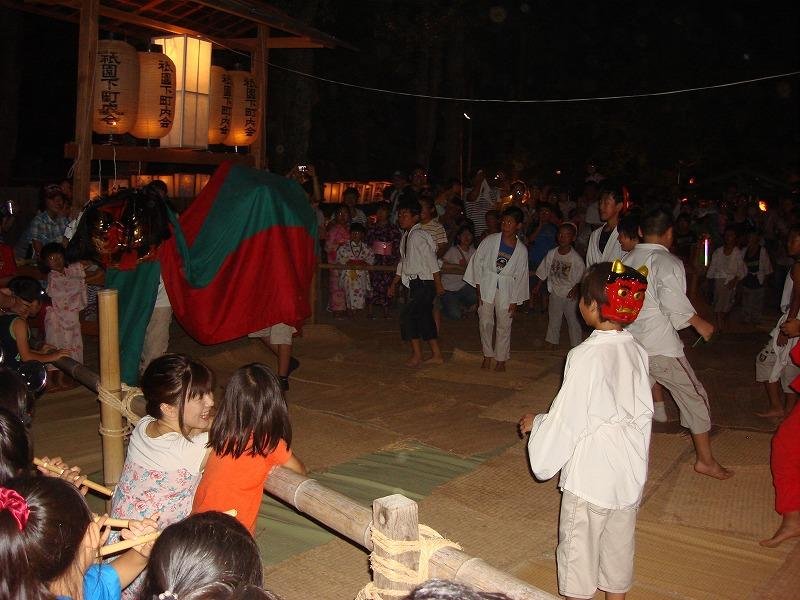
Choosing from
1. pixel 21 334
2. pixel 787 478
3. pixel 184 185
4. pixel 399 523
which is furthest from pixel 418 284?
pixel 184 185

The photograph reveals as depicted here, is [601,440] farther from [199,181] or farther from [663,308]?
[199,181]

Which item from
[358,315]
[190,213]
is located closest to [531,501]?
[190,213]

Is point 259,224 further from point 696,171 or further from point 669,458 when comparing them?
point 696,171

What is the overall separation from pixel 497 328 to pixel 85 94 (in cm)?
434

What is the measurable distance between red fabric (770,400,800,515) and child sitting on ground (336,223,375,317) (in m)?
7.04

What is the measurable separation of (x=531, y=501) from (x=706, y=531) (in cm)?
→ 99

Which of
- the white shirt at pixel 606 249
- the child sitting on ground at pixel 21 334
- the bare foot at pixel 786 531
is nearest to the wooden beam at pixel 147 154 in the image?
the child sitting on ground at pixel 21 334

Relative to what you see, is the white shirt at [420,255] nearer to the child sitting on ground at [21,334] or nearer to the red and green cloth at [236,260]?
the red and green cloth at [236,260]

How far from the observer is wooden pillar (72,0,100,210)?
6418 millimetres

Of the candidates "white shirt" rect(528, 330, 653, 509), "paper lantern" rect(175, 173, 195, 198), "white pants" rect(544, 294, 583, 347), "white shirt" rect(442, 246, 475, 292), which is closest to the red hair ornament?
"white shirt" rect(528, 330, 653, 509)

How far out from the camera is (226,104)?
27.0ft

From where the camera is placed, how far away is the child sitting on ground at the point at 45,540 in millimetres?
1693

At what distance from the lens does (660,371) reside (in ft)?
15.7

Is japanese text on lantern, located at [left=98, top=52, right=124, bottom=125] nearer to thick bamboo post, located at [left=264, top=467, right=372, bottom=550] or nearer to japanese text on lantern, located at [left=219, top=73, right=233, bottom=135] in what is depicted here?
japanese text on lantern, located at [left=219, top=73, right=233, bottom=135]
